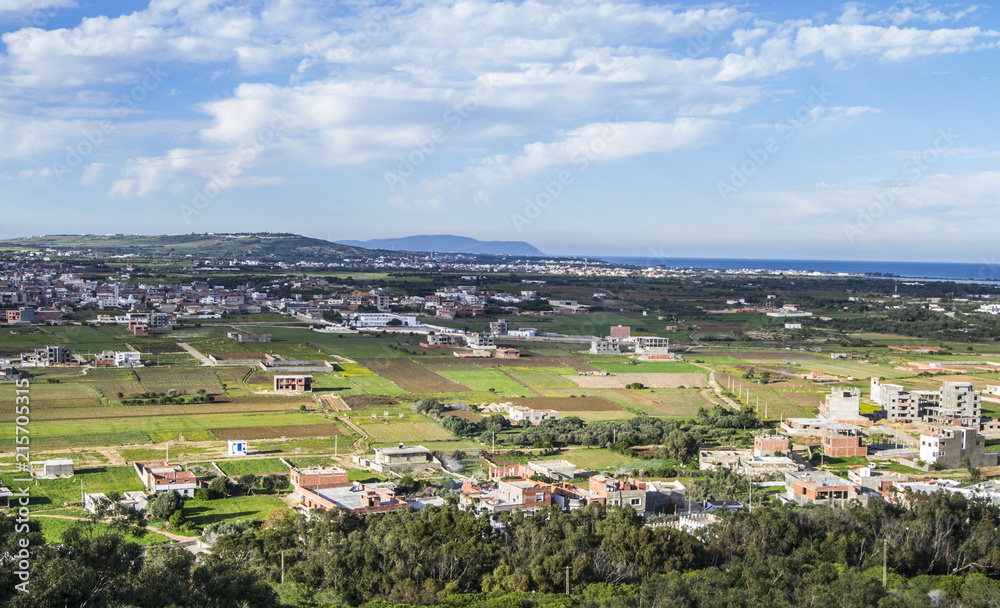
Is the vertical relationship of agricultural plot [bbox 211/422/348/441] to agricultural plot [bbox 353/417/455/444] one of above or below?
below

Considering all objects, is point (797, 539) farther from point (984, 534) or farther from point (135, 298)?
point (135, 298)

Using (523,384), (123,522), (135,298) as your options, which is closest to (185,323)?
(135,298)

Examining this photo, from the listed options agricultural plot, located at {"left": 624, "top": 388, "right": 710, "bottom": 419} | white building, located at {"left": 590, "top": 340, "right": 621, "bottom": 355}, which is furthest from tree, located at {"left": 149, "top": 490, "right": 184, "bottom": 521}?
white building, located at {"left": 590, "top": 340, "right": 621, "bottom": 355}

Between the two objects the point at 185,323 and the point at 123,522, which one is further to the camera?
the point at 185,323

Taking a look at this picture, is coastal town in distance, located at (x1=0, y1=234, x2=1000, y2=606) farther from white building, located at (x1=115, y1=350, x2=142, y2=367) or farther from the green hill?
the green hill

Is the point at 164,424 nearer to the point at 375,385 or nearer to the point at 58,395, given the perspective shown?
the point at 58,395
